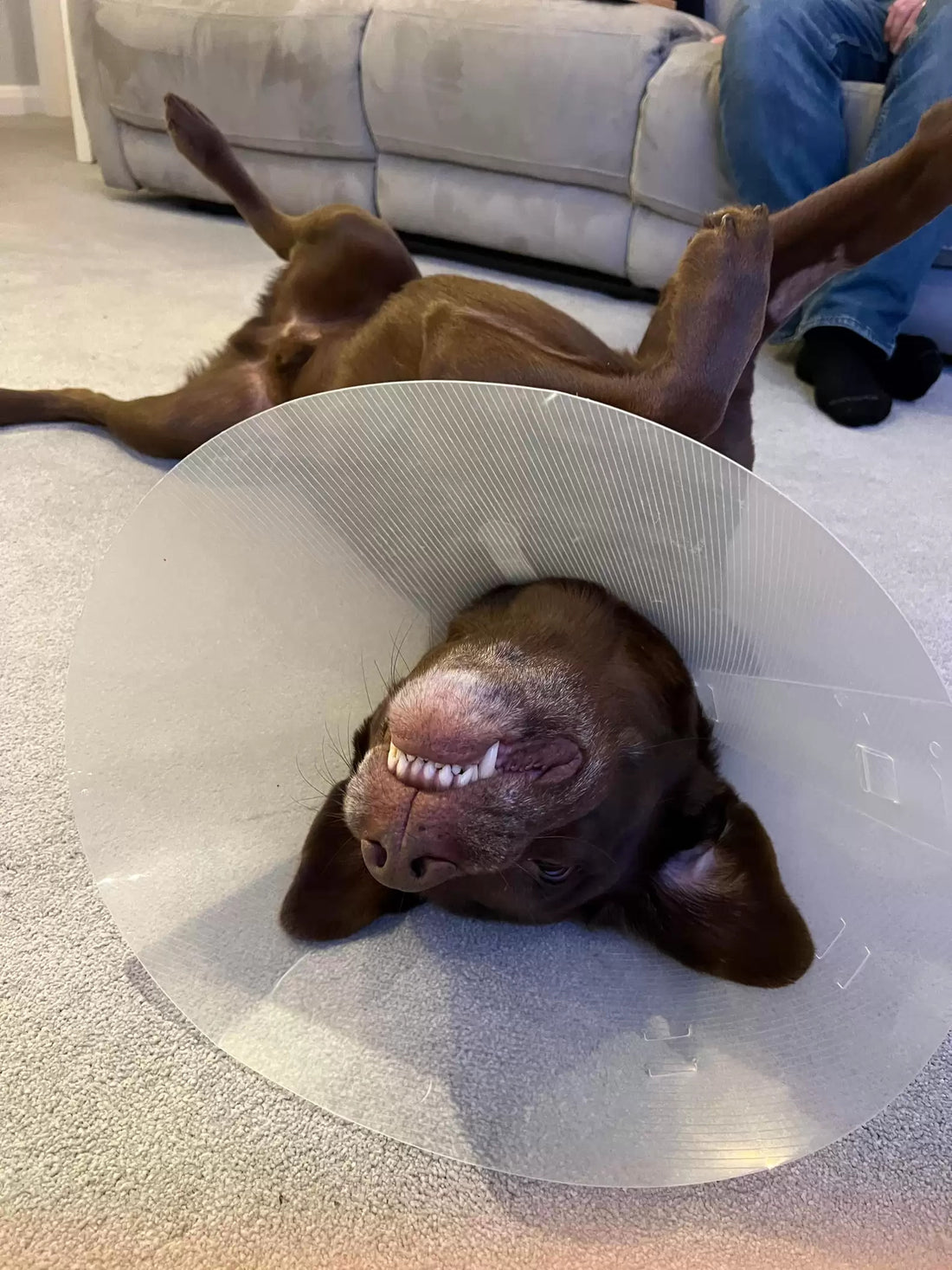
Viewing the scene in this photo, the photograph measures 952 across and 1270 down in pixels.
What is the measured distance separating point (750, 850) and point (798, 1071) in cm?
24

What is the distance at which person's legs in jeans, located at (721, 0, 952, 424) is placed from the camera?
226 cm

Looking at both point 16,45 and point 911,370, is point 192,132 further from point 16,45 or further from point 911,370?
point 16,45

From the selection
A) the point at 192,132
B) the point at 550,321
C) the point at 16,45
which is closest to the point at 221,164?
the point at 192,132

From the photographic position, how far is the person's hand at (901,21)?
7.80 ft

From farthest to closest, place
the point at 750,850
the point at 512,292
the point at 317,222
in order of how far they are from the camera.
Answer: the point at 317,222
the point at 512,292
the point at 750,850

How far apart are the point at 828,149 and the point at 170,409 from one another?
1.69 metres

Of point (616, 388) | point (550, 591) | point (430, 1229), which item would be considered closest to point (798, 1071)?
point (430, 1229)

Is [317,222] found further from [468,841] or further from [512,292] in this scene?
[468,841]

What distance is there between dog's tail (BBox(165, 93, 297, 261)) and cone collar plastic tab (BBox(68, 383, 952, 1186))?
106cm

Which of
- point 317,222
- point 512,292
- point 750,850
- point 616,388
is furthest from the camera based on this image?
point 317,222

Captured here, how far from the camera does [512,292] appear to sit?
4.86 feet

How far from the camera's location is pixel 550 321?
1.43 metres

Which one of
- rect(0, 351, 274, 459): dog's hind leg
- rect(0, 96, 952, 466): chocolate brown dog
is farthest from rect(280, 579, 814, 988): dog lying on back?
rect(0, 351, 274, 459): dog's hind leg

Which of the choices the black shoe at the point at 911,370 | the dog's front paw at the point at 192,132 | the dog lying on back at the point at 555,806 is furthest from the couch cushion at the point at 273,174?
the dog lying on back at the point at 555,806
